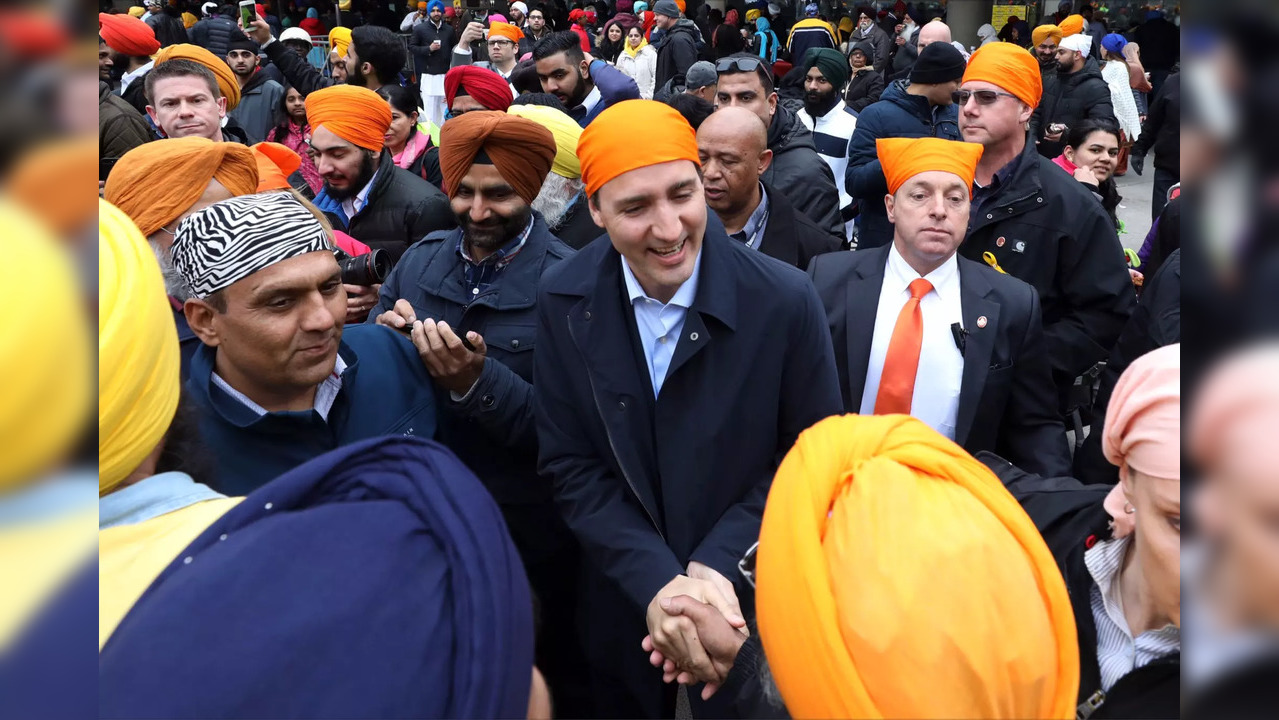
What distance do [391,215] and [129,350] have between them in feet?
10.5

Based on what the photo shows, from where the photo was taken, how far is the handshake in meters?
2.03

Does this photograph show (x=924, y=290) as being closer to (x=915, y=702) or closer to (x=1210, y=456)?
(x=915, y=702)

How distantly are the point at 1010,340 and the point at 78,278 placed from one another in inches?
105

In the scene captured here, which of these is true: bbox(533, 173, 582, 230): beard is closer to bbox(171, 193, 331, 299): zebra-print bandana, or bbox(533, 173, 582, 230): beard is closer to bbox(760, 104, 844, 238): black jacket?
bbox(760, 104, 844, 238): black jacket

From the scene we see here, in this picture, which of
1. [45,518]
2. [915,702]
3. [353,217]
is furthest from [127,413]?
[353,217]

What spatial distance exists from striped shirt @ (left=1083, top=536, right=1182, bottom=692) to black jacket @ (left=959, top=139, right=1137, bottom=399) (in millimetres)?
1868

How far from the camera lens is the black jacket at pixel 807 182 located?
453 cm

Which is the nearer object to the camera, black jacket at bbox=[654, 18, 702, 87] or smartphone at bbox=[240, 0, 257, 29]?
smartphone at bbox=[240, 0, 257, 29]

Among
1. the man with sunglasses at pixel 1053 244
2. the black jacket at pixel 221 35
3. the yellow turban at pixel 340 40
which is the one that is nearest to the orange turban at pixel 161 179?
the man with sunglasses at pixel 1053 244

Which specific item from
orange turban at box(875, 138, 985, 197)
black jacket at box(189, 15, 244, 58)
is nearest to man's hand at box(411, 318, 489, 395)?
orange turban at box(875, 138, 985, 197)

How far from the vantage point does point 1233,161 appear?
520 mm

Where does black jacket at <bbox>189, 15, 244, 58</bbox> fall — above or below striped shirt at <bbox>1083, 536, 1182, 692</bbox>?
above

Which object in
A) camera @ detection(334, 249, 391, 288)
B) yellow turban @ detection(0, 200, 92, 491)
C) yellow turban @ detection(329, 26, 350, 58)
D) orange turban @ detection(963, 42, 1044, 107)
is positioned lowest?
yellow turban @ detection(329, 26, 350, 58)

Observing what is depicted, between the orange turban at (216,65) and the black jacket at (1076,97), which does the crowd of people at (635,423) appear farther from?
the black jacket at (1076,97)
